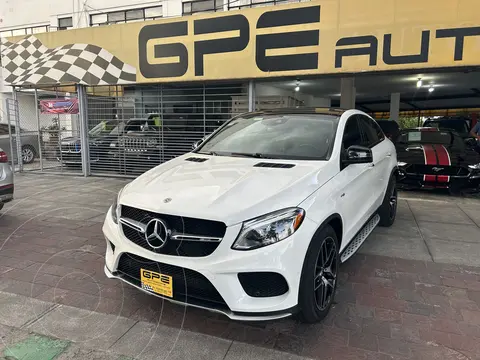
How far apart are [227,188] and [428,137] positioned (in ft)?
23.9

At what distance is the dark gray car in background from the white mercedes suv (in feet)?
33.8

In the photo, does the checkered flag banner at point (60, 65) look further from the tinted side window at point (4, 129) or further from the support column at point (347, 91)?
the support column at point (347, 91)

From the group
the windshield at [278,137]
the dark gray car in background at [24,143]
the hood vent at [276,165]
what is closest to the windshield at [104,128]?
the dark gray car in background at [24,143]

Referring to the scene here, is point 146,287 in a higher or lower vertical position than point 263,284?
lower

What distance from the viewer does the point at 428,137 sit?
28.0 ft

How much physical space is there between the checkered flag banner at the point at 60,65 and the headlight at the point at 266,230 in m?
7.95

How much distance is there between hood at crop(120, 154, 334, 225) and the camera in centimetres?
253

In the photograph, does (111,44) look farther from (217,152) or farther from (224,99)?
(217,152)

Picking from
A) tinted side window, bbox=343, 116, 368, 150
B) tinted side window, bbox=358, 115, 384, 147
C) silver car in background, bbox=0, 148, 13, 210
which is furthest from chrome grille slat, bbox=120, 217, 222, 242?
silver car in background, bbox=0, 148, 13, 210

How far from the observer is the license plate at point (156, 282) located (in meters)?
2.62

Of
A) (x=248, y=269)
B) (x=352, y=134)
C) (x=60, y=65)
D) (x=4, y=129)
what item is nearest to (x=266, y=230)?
(x=248, y=269)

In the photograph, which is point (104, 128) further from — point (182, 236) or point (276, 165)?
point (182, 236)

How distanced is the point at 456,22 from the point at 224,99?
5.31 metres

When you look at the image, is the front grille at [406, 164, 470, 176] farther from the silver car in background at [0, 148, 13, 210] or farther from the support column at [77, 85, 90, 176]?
the support column at [77, 85, 90, 176]
